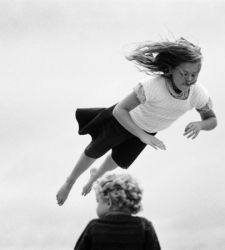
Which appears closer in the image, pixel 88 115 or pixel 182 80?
pixel 182 80

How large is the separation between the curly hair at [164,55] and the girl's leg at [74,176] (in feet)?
6.49

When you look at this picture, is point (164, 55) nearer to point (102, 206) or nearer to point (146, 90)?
point (146, 90)

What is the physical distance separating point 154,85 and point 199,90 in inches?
33.9

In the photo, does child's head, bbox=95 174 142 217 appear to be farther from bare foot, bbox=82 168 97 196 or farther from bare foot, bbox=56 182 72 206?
bare foot, bbox=82 168 97 196

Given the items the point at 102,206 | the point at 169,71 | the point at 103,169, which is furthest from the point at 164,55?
the point at 102,206

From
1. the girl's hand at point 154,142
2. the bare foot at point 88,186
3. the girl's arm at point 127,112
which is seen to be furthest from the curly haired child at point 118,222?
the bare foot at point 88,186

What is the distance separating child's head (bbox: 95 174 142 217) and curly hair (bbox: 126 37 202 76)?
387 centimetres

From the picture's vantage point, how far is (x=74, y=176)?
43.0 ft

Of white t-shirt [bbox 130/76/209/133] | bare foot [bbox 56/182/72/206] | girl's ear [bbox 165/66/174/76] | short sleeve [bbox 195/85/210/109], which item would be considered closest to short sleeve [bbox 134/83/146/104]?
white t-shirt [bbox 130/76/209/133]

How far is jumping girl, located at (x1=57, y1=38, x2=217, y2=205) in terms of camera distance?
1130cm

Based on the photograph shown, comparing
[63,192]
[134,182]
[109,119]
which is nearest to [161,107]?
[109,119]

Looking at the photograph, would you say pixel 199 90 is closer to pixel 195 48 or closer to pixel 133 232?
pixel 195 48

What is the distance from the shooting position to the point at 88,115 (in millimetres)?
12836

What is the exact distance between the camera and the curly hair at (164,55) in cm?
1133
